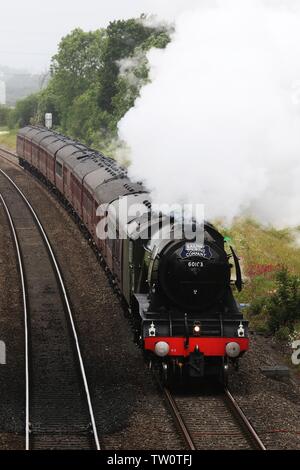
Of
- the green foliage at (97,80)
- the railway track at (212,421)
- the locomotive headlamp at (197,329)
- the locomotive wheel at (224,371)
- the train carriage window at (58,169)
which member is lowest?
the railway track at (212,421)

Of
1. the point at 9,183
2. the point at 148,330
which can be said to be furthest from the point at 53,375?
the point at 9,183

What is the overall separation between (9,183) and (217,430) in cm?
2901

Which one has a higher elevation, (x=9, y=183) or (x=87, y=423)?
(x=9, y=183)

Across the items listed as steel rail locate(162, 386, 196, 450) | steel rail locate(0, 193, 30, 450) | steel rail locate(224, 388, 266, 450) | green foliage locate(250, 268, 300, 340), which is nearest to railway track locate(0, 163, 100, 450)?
steel rail locate(0, 193, 30, 450)

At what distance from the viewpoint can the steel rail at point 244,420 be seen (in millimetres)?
11527

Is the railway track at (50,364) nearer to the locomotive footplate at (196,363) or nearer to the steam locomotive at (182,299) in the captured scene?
the steam locomotive at (182,299)

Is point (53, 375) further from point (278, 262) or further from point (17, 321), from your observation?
point (278, 262)

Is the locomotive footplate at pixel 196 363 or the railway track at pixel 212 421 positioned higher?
the locomotive footplate at pixel 196 363

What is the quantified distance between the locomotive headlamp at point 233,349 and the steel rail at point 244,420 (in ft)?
2.39

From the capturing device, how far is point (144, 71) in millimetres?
39938

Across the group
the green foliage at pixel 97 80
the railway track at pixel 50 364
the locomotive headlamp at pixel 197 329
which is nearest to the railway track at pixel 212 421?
the locomotive headlamp at pixel 197 329

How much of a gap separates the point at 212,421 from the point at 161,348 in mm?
1720

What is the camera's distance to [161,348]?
535 inches

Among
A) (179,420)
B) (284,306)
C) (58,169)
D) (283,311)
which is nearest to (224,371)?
(179,420)
